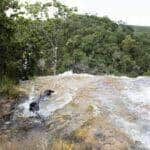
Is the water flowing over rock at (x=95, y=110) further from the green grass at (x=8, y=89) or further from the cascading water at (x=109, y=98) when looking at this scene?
the green grass at (x=8, y=89)

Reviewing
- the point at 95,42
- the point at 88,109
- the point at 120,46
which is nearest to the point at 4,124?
the point at 88,109

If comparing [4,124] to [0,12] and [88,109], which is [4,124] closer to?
[88,109]

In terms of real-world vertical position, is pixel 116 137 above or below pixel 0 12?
below

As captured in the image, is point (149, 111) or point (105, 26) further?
point (105, 26)

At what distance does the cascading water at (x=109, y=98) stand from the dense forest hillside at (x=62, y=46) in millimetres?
1084

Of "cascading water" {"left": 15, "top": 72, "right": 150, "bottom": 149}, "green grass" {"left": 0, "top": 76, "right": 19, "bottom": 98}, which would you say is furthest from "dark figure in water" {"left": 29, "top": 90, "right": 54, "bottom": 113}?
"green grass" {"left": 0, "top": 76, "right": 19, "bottom": 98}

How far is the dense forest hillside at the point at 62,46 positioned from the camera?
1337 centimetres

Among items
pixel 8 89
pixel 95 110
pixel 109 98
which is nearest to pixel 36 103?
pixel 8 89

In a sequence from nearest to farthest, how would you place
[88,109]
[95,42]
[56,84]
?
[88,109] < [56,84] < [95,42]

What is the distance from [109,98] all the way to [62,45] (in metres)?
27.3

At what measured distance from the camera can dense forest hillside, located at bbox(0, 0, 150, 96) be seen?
43.9 ft

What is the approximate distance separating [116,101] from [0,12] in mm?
4415

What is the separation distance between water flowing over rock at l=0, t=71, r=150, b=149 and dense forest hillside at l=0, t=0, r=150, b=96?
1.18 meters

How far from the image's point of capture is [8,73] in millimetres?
12891
